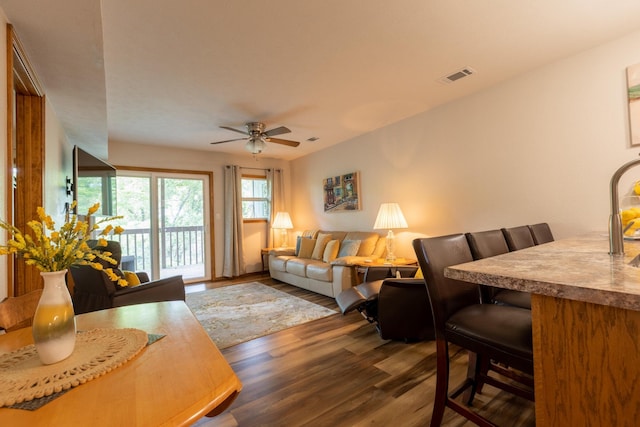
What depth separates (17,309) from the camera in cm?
125

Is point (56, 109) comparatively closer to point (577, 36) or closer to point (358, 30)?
point (358, 30)

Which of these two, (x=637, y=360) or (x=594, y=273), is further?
(x=594, y=273)

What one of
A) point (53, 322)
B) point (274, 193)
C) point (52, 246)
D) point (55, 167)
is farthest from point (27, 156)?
point (274, 193)

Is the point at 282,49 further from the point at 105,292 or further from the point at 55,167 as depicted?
the point at 55,167

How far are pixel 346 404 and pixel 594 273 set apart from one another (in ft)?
4.86

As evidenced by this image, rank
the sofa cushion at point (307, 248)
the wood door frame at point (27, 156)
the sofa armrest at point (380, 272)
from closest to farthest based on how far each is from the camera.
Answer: the wood door frame at point (27, 156), the sofa armrest at point (380, 272), the sofa cushion at point (307, 248)

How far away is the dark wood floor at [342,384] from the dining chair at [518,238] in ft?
3.03

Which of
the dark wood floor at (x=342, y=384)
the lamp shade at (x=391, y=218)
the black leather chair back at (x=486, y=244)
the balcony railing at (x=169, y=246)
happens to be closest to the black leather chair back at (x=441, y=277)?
the black leather chair back at (x=486, y=244)

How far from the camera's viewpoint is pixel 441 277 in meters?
1.30

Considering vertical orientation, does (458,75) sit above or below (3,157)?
above

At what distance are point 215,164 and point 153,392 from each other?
17.1 feet

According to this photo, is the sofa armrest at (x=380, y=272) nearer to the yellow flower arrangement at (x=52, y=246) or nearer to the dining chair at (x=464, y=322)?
the dining chair at (x=464, y=322)

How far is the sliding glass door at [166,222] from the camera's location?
190 inches

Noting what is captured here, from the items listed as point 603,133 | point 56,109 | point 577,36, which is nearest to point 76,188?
point 56,109
